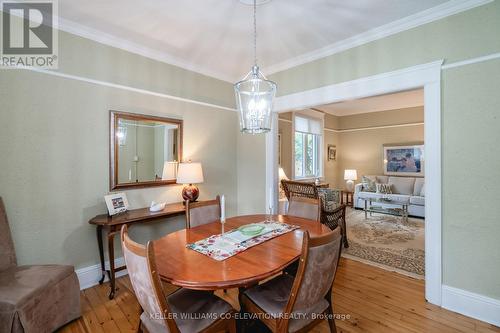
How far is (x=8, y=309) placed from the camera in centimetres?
144

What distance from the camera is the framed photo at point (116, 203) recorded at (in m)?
2.44

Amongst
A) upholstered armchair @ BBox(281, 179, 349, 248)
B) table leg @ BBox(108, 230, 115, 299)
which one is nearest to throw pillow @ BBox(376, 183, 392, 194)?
upholstered armchair @ BBox(281, 179, 349, 248)

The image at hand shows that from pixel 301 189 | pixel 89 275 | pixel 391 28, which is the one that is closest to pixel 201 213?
pixel 89 275

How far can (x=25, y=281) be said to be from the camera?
1.66 m

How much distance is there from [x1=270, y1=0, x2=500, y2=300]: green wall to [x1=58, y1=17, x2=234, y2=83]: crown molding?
268cm

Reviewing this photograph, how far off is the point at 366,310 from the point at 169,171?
270 centimetres

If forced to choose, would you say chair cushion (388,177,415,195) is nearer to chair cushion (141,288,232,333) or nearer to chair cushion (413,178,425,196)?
chair cushion (413,178,425,196)

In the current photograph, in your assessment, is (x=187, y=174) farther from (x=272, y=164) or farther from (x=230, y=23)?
(x=230, y=23)

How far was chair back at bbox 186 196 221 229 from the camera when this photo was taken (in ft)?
7.29

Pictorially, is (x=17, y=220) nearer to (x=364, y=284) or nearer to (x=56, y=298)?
(x=56, y=298)

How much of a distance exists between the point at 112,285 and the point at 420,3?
12.9 ft

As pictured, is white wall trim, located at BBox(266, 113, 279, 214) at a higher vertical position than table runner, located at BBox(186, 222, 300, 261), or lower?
higher

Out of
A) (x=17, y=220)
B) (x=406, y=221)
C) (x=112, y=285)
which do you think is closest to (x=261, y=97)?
(x=112, y=285)

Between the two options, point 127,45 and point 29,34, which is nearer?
point 29,34
